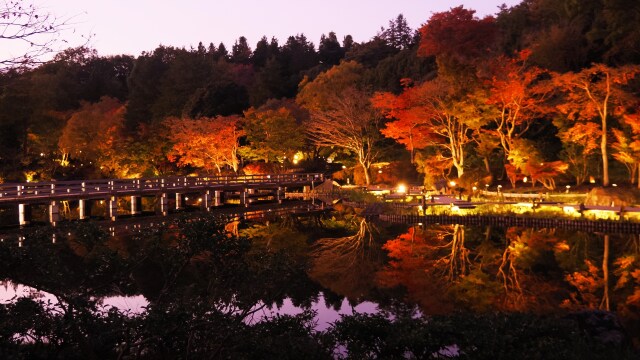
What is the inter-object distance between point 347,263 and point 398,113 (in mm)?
21528

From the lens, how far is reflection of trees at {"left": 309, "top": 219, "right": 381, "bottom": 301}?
17.2m

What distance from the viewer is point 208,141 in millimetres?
49281

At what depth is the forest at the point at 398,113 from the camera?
33.2 metres

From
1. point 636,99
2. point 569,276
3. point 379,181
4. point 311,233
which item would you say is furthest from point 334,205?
point 569,276

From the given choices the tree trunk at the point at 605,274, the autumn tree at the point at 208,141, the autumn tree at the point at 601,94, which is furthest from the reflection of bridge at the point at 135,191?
the tree trunk at the point at 605,274

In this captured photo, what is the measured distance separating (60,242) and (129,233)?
21.1m

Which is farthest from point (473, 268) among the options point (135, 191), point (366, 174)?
point (366, 174)

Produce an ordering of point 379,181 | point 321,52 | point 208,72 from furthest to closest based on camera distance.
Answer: point 321,52 < point 208,72 < point 379,181

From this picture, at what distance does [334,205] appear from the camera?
40.5 m

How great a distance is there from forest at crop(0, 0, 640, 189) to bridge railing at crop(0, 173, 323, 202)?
404 cm

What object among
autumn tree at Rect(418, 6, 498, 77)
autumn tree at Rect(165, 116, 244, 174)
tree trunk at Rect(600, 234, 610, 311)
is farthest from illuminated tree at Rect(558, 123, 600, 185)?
autumn tree at Rect(165, 116, 244, 174)

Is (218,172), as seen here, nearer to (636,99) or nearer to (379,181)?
(379,181)

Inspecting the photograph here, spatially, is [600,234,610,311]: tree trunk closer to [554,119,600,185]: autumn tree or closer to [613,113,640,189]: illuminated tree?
[613,113,640,189]: illuminated tree

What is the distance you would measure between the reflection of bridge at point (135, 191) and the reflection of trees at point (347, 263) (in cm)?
1515
